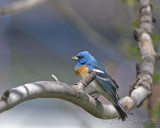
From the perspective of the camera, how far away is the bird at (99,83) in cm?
175

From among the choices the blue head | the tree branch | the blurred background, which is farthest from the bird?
the tree branch

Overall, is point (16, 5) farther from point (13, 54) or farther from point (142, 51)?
point (142, 51)

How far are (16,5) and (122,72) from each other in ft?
2.46

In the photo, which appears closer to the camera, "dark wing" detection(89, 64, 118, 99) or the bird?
the bird

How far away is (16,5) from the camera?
108 inches

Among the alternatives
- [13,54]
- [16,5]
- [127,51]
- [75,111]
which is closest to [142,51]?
[127,51]

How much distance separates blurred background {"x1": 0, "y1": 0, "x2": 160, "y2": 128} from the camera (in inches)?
107

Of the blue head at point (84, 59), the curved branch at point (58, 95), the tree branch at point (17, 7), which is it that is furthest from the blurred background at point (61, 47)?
the curved branch at point (58, 95)

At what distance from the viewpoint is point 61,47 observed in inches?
139

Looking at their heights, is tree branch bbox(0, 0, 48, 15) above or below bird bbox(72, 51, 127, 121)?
above

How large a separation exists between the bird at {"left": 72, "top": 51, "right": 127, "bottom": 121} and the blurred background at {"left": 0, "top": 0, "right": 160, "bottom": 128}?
1.15 feet

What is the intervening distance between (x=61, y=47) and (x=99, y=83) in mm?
1679

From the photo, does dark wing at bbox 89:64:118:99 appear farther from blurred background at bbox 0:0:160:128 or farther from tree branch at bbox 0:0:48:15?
tree branch at bbox 0:0:48:15

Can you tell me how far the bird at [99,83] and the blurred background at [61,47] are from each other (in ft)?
1.15
